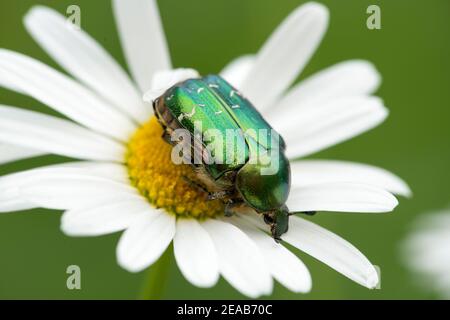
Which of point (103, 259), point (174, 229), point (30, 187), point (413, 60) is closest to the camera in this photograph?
point (30, 187)

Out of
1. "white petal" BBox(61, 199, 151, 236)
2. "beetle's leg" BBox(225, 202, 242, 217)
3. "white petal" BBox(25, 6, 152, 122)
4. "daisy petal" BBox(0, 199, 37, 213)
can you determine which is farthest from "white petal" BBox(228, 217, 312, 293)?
"white petal" BBox(25, 6, 152, 122)

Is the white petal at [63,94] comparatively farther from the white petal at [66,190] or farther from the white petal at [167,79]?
the white petal at [66,190]

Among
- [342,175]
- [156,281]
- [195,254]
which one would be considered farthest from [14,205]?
[342,175]

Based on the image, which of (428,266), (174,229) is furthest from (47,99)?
(428,266)

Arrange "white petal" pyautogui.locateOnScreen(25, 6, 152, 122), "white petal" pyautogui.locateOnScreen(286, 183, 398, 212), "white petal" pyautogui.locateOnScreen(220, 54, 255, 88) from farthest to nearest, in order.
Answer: "white petal" pyautogui.locateOnScreen(220, 54, 255, 88)
"white petal" pyautogui.locateOnScreen(25, 6, 152, 122)
"white petal" pyautogui.locateOnScreen(286, 183, 398, 212)

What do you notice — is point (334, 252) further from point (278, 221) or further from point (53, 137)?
point (53, 137)

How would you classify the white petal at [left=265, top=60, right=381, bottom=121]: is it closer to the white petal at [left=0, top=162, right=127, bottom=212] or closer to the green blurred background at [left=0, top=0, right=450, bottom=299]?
the green blurred background at [left=0, top=0, right=450, bottom=299]

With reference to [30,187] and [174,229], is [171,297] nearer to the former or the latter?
[174,229]
